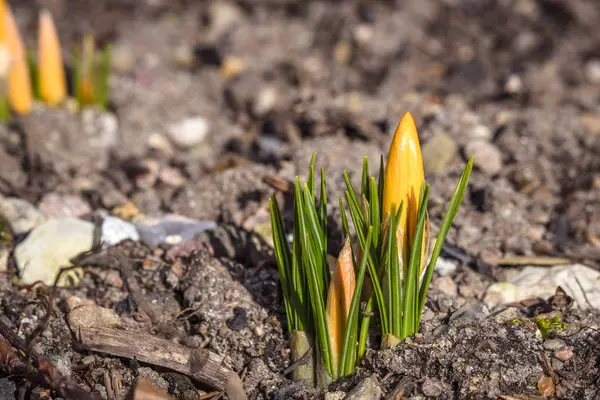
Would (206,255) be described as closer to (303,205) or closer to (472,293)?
(303,205)

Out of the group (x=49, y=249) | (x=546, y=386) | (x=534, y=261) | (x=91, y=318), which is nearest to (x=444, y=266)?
(x=534, y=261)

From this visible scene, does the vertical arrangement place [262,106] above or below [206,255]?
above

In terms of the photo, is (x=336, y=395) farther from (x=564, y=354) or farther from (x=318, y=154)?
(x=318, y=154)

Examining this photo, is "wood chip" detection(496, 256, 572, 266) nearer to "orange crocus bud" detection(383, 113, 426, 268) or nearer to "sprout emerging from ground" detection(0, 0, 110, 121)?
"orange crocus bud" detection(383, 113, 426, 268)

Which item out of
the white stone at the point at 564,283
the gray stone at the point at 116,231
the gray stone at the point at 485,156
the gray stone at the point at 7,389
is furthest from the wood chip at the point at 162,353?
the gray stone at the point at 485,156

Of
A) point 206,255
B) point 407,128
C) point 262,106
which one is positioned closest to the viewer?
point 407,128

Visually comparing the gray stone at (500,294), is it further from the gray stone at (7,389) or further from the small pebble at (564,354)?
the gray stone at (7,389)

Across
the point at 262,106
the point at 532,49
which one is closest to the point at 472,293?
the point at 262,106
